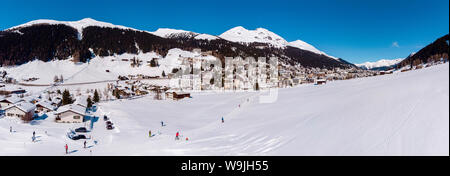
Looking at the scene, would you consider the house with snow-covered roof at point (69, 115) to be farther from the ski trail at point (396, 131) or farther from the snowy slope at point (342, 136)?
the ski trail at point (396, 131)

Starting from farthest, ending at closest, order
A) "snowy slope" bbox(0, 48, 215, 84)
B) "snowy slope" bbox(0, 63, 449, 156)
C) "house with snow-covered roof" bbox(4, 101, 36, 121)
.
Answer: "snowy slope" bbox(0, 48, 215, 84) < "house with snow-covered roof" bbox(4, 101, 36, 121) < "snowy slope" bbox(0, 63, 449, 156)

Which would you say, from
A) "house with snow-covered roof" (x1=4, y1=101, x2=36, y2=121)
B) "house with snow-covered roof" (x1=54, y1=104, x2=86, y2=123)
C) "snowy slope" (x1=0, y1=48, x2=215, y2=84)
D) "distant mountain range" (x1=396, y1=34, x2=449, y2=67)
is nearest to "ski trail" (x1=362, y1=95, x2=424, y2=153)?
"house with snow-covered roof" (x1=54, y1=104, x2=86, y2=123)

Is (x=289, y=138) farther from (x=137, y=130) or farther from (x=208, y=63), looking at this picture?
(x=208, y=63)

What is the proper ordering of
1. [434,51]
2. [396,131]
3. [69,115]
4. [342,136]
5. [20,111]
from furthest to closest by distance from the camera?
[434,51] → [20,111] → [69,115] → [342,136] → [396,131]

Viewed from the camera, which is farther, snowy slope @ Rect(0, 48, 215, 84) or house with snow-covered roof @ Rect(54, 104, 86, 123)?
snowy slope @ Rect(0, 48, 215, 84)

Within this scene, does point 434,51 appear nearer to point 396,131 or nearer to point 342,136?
point 396,131

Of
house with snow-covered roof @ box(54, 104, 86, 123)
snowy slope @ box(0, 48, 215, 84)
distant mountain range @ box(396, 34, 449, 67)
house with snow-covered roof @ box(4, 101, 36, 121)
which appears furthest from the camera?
snowy slope @ box(0, 48, 215, 84)

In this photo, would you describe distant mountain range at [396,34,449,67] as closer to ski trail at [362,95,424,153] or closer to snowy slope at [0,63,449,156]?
snowy slope at [0,63,449,156]

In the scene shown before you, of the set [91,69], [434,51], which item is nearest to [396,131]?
[434,51]

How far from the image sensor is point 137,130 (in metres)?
26.7

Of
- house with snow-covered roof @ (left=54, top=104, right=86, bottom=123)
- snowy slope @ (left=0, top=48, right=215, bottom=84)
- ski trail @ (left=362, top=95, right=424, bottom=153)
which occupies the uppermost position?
snowy slope @ (left=0, top=48, right=215, bottom=84)

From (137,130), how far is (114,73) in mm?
131551

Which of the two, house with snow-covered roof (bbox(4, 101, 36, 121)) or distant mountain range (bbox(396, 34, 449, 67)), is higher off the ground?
distant mountain range (bbox(396, 34, 449, 67))
